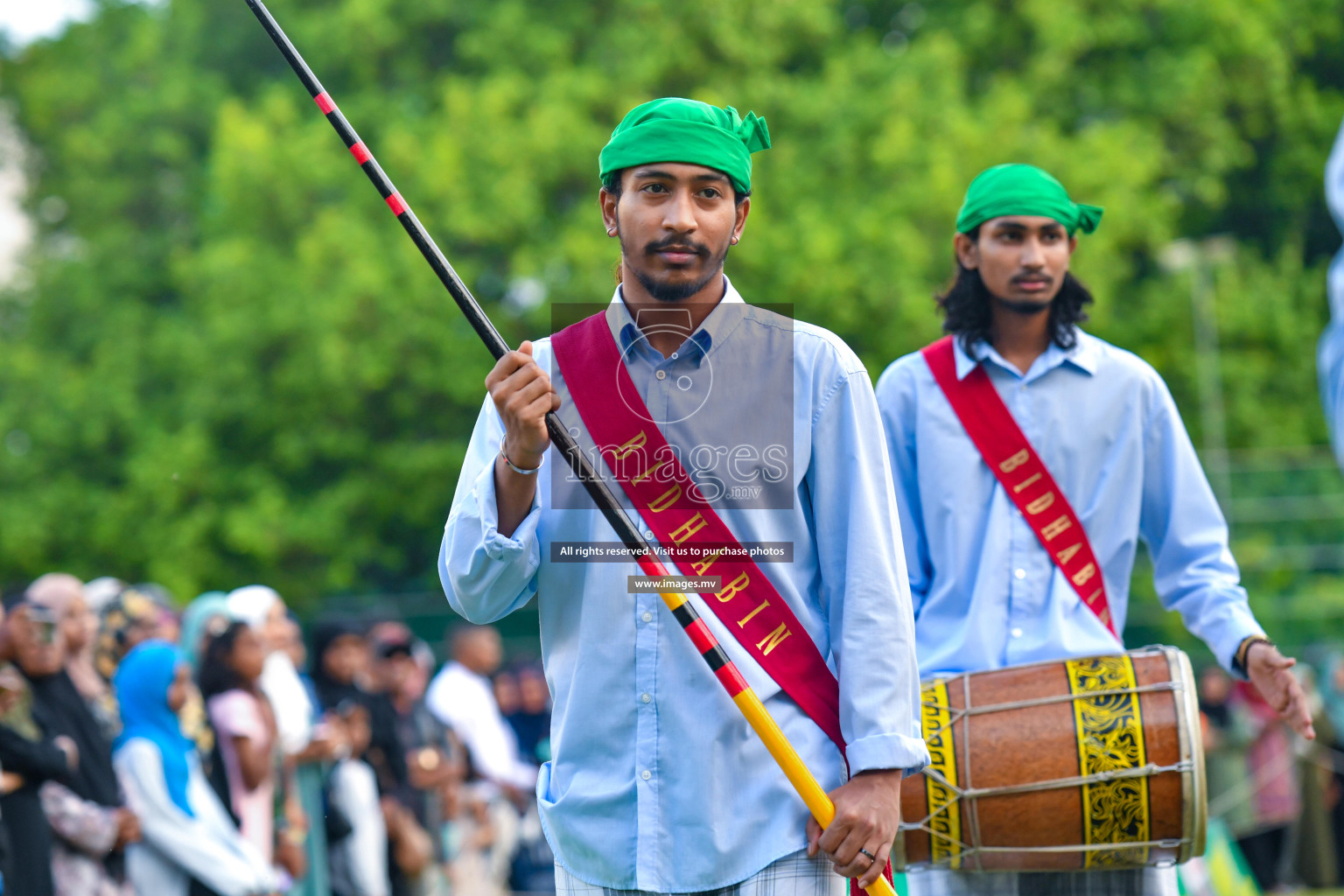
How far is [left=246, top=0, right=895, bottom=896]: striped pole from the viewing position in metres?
3.24

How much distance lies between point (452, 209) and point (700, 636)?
61.3ft

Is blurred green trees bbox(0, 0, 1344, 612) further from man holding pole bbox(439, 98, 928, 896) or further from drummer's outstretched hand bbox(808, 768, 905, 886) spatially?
drummer's outstretched hand bbox(808, 768, 905, 886)

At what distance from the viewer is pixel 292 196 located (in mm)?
22516

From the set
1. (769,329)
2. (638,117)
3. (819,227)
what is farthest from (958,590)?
(819,227)

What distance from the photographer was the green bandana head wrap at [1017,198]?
5.08 meters

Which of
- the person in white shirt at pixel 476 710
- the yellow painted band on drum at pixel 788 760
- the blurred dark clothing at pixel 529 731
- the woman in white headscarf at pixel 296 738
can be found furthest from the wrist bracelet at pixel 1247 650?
the blurred dark clothing at pixel 529 731

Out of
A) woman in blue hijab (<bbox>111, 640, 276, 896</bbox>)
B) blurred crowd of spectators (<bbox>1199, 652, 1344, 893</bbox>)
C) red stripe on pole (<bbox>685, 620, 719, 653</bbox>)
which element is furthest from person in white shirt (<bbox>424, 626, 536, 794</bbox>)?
red stripe on pole (<bbox>685, 620, 719, 653</bbox>)

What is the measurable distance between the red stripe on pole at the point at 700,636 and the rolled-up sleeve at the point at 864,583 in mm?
288

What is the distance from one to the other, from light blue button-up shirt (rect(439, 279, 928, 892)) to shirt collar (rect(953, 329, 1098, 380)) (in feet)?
5.32

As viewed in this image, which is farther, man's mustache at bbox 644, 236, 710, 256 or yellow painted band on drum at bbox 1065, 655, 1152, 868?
yellow painted band on drum at bbox 1065, 655, 1152, 868

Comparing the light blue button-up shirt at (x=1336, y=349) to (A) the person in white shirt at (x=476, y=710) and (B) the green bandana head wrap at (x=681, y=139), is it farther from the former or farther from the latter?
(A) the person in white shirt at (x=476, y=710)

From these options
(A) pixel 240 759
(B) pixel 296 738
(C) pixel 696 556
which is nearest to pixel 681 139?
(C) pixel 696 556

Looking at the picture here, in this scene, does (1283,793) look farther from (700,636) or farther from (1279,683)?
(700,636)

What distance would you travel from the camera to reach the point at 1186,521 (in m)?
5.02
